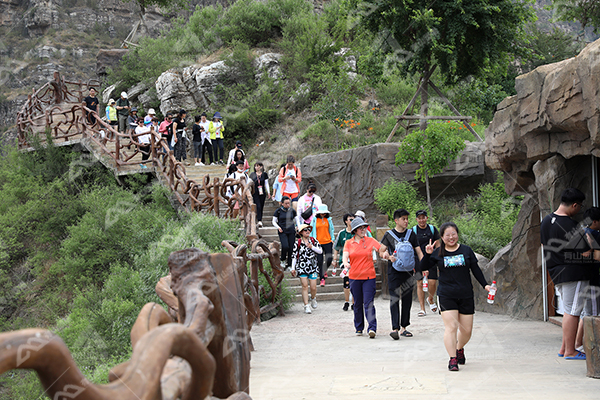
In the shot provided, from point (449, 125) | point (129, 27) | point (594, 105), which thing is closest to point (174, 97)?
point (449, 125)

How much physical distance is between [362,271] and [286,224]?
4430 mm

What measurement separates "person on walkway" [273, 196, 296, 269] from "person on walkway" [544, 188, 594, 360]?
21.9 ft

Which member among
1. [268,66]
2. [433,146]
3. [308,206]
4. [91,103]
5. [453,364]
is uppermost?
[268,66]

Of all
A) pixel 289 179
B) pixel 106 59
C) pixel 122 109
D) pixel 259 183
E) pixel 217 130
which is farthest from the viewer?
pixel 106 59

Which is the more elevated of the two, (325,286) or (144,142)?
(144,142)

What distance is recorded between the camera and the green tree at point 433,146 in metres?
14.8

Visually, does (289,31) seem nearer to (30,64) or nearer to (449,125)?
(449,125)

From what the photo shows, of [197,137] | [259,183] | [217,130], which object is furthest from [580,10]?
[197,137]

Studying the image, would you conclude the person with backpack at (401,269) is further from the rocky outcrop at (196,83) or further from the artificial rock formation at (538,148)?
the rocky outcrop at (196,83)

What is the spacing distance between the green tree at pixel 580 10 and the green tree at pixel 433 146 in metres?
4.72

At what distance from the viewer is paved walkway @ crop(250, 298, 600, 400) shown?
192 inches

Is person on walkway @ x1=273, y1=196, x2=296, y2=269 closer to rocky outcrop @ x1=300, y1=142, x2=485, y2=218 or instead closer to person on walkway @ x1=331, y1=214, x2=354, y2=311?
person on walkway @ x1=331, y1=214, x2=354, y2=311

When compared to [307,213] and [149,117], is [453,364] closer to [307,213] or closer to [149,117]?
[307,213]

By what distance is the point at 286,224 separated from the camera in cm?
1202
